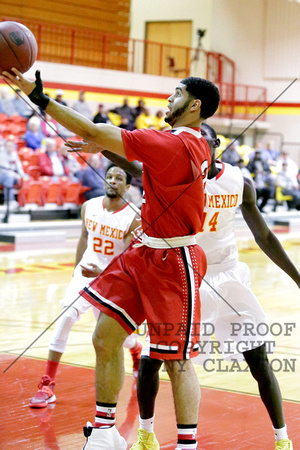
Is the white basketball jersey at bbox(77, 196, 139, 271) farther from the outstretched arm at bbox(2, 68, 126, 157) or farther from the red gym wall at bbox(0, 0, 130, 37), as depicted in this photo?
the red gym wall at bbox(0, 0, 130, 37)

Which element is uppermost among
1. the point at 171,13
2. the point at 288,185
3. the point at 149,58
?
the point at 171,13

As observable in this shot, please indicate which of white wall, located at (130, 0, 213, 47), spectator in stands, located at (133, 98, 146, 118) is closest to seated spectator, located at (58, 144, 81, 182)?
spectator in stands, located at (133, 98, 146, 118)

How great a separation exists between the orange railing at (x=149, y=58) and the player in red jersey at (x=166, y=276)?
18.0 m

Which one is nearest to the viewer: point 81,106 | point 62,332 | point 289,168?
point 62,332

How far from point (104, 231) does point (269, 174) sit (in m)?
14.4

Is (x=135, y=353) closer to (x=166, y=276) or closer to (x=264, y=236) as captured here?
(x=264, y=236)

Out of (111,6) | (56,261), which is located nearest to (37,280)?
(56,261)

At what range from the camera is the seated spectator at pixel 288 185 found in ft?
63.9

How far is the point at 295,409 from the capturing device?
4258 millimetres

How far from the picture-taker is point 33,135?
15.2m

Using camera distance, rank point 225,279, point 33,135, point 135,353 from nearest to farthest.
Result: point 225,279, point 135,353, point 33,135

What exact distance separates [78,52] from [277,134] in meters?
7.77

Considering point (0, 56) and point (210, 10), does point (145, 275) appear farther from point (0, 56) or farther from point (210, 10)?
point (210, 10)

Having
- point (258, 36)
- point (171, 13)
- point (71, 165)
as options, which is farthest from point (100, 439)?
point (258, 36)
